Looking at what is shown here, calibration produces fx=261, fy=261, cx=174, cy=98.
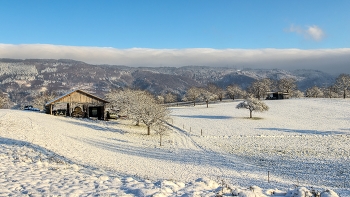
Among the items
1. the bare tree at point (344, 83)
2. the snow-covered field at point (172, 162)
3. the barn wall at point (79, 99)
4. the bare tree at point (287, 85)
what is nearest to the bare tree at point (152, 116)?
the snow-covered field at point (172, 162)

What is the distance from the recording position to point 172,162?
23266 millimetres

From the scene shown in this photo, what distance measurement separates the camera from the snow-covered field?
33.8 feet

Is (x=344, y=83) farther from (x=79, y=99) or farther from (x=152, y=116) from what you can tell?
(x=79, y=99)

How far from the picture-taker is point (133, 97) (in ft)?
179

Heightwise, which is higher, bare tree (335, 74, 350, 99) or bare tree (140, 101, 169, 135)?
bare tree (335, 74, 350, 99)

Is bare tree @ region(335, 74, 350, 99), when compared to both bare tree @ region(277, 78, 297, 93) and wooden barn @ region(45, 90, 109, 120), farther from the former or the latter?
wooden barn @ region(45, 90, 109, 120)

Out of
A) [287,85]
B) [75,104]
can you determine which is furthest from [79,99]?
[287,85]

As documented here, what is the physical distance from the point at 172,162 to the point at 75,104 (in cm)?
3591

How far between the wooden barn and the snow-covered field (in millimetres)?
16244

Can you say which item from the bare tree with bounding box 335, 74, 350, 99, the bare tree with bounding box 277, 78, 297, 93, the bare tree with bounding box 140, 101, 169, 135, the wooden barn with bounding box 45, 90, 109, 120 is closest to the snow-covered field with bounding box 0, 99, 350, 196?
the bare tree with bounding box 140, 101, 169, 135

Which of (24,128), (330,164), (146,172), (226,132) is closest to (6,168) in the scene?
(146,172)

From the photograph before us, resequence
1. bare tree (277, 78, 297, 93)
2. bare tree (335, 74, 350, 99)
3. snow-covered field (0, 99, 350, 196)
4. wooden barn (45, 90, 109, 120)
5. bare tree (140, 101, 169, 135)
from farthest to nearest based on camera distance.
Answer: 1. bare tree (277, 78, 297, 93)
2. bare tree (335, 74, 350, 99)
3. wooden barn (45, 90, 109, 120)
4. bare tree (140, 101, 169, 135)
5. snow-covered field (0, 99, 350, 196)

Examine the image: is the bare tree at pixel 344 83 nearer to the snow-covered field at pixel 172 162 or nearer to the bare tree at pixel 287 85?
the bare tree at pixel 287 85

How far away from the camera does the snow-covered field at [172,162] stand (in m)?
10.3
